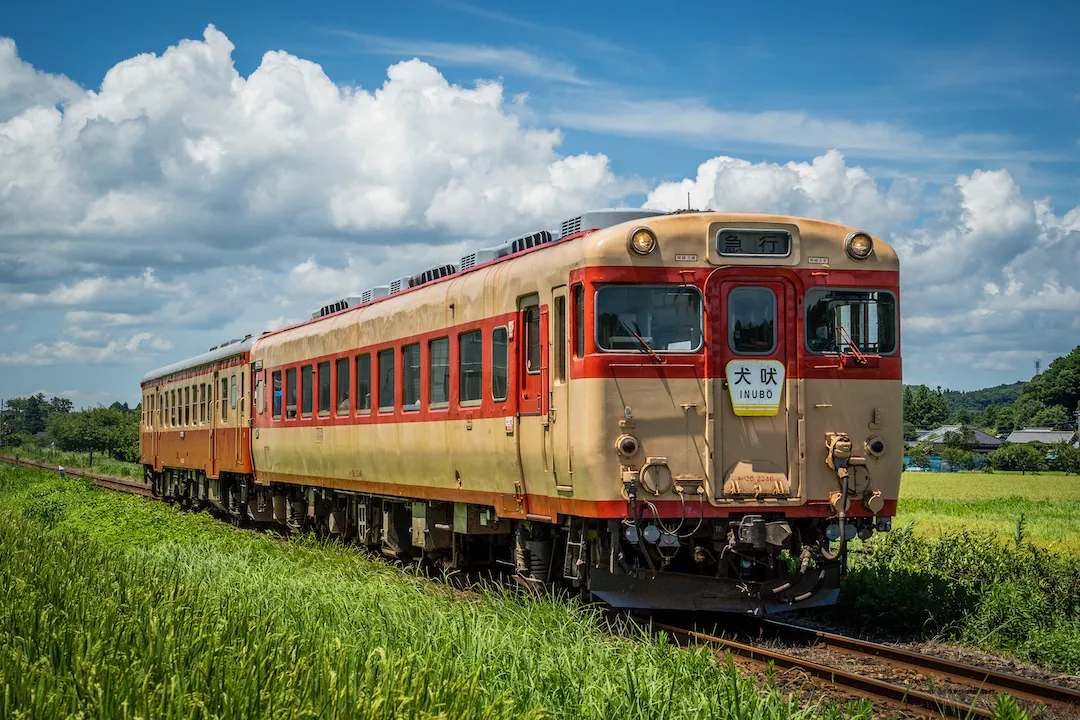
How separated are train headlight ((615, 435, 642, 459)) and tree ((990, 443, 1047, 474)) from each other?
82109 mm

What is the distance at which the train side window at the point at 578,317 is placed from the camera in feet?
34.8

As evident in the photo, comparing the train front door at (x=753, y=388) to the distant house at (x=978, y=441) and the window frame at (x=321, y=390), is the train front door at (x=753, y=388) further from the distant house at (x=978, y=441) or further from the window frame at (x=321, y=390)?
the distant house at (x=978, y=441)

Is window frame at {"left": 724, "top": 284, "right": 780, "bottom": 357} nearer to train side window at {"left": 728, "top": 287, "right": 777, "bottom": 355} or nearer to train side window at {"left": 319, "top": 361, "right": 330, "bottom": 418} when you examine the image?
train side window at {"left": 728, "top": 287, "right": 777, "bottom": 355}

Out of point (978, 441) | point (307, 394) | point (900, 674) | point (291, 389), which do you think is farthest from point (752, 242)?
point (978, 441)

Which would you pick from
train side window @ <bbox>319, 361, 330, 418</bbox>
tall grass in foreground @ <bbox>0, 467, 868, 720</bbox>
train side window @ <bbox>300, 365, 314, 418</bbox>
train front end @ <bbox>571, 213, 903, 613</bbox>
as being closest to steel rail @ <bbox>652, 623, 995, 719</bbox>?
tall grass in foreground @ <bbox>0, 467, 868, 720</bbox>

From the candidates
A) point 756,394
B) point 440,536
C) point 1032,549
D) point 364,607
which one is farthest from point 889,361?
point 440,536

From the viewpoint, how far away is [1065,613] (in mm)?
11172

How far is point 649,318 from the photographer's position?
10.7 metres

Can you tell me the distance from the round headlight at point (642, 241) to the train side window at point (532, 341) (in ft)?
4.49

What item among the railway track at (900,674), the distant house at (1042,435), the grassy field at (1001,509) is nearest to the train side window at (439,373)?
the railway track at (900,674)

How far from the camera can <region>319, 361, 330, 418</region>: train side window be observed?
1812 centimetres

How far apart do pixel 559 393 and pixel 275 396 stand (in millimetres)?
11200

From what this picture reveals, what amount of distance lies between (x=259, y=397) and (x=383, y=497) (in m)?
6.47

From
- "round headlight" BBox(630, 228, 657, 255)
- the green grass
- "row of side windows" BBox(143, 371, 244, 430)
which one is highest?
"round headlight" BBox(630, 228, 657, 255)
